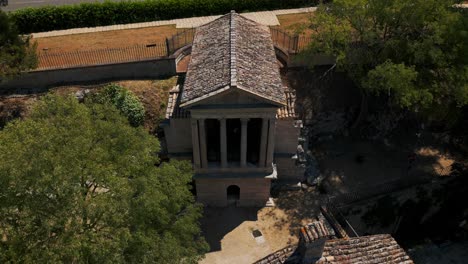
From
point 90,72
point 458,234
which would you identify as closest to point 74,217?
point 90,72

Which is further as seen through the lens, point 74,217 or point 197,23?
point 197,23

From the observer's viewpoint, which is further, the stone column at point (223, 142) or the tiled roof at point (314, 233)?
the stone column at point (223, 142)

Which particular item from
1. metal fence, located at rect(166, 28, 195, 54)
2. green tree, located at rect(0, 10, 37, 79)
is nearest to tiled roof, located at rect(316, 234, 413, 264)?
metal fence, located at rect(166, 28, 195, 54)

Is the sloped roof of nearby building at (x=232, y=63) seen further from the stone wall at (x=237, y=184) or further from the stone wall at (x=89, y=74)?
the stone wall at (x=237, y=184)

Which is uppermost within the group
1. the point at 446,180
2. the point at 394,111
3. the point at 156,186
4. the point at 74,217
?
the point at 74,217

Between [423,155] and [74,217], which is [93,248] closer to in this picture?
[74,217]

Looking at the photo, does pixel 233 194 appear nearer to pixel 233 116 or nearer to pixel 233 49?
pixel 233 116

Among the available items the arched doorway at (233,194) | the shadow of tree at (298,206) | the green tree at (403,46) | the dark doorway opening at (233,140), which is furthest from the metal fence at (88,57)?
the shadow of tree at (298,206)
